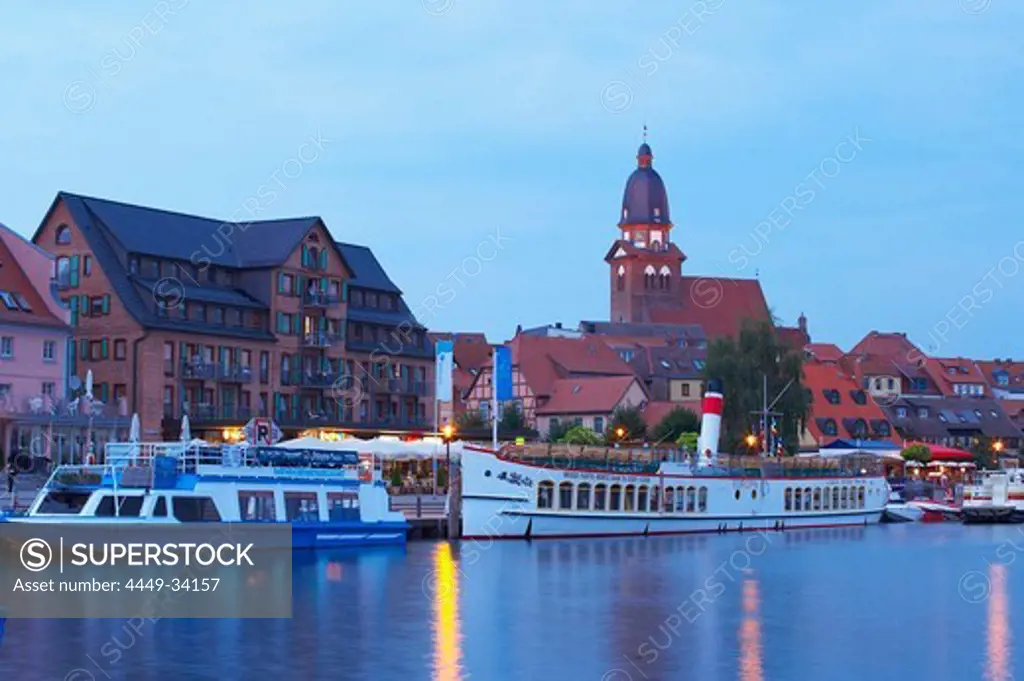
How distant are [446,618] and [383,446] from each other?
100 ft

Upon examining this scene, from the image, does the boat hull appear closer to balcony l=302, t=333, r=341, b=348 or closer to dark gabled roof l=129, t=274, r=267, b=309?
balcony l=302, t=333, r=341, b=348

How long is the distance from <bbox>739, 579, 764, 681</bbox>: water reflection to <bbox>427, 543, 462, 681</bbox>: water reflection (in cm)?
611

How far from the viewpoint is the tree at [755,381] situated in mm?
104875

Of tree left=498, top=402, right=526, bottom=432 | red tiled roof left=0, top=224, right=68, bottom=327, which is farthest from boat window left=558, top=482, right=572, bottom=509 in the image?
tree left=498, top=402, right=526, bottom=432

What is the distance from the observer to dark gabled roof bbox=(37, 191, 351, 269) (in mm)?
85125

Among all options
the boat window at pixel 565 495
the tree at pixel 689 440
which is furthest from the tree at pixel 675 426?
the boat window at pixel 565 495

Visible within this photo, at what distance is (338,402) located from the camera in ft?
309

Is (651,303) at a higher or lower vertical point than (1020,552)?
higher

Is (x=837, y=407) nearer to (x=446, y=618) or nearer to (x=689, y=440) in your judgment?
(x=689, y=440)

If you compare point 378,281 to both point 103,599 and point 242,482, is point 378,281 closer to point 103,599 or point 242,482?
point 242,482

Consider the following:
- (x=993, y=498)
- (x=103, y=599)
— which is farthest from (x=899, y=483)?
(x=103, y=599)

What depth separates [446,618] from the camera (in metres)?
43.4

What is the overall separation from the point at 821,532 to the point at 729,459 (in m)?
6.22

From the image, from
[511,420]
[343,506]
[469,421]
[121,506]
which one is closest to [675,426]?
[511,420]
